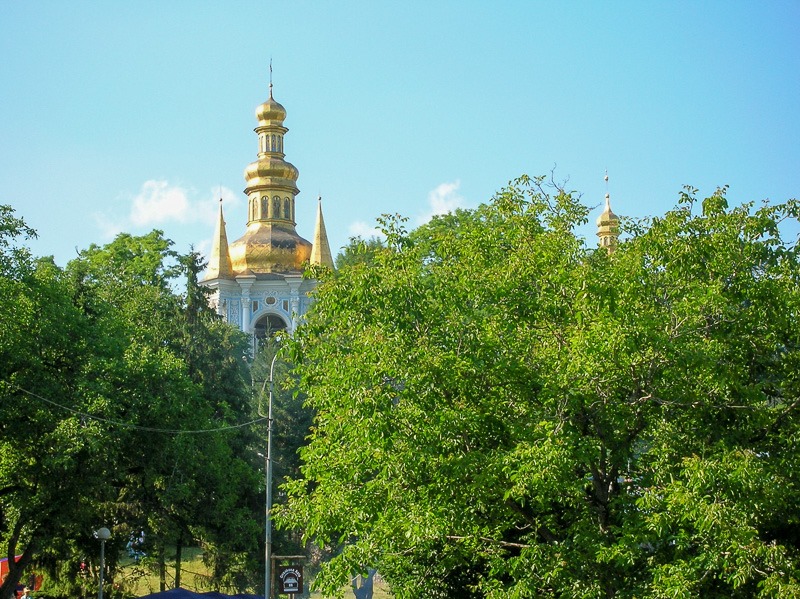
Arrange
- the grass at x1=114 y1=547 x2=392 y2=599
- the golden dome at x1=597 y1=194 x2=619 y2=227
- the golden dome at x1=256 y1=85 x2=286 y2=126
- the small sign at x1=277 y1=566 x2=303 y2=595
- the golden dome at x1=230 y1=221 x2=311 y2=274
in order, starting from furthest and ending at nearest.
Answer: the golden dome at x1=256 y1=85 x2=286 y2=126 < the golden dome at x1=230 y1=221 x2=311 y2=274 < the golden dome at x1=597 y1=194 x2=619 y2=227 < the grass at x1=114 y1=547 x2=392 y2=599 < the small sign at x1=277 y1=566 x2=303 y2=595

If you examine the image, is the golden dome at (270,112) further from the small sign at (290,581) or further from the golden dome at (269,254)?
the small sign at (290,581)

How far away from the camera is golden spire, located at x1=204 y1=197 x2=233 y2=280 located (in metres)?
93.9

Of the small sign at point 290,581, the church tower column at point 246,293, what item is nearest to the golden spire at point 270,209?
the church tower column at point 246,293

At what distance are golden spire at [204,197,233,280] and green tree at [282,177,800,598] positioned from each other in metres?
75.7

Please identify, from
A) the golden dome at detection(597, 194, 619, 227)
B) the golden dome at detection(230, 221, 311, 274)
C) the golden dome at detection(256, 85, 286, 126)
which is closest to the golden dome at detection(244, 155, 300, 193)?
the golden dome at detection(256, 85, 286, 126)

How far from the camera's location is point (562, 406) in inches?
664

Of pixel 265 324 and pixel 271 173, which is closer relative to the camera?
pixel 265 324

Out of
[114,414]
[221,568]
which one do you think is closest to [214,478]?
[221,568]

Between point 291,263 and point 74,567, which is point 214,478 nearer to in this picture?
point 74,567

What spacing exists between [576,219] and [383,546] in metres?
5.78

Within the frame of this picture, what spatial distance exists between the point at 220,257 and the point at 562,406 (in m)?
79.7

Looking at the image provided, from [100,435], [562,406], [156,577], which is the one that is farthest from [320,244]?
[562,406]

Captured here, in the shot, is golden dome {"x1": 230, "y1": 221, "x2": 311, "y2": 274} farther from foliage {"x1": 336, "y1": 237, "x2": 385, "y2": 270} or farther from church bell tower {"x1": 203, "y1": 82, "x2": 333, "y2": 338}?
foliage {"x1": 336, "y1": 237, "x2": 385, "y2": 270}

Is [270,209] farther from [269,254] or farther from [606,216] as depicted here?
[606,216]
